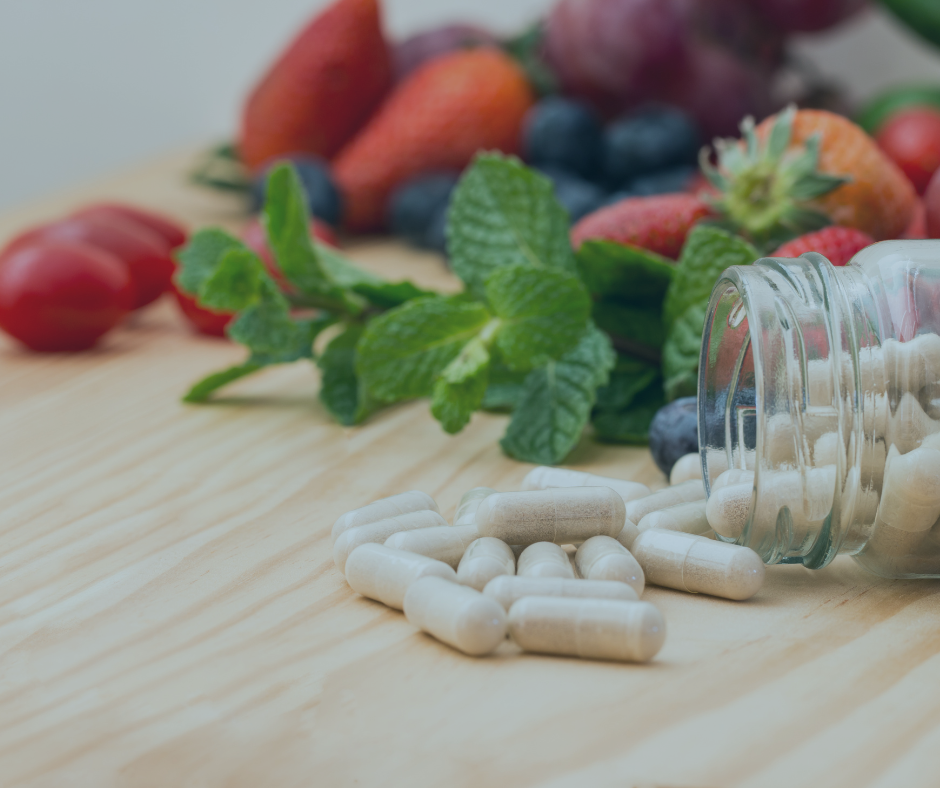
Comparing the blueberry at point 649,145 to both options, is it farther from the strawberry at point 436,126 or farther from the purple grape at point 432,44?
the purple grape at point 432,44

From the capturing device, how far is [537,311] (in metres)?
0.75

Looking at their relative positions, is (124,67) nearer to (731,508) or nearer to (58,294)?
(58,294)

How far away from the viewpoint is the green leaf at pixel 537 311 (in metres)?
0.75

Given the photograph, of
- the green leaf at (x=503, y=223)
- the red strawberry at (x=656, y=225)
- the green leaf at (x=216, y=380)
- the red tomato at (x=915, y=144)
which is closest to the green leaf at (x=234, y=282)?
the green leaf at (x=216, y=380)

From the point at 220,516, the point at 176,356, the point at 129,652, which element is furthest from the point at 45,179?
the point at 129,652

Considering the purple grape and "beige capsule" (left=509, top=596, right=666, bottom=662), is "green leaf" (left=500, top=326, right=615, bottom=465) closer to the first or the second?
"beige capsule" (left=509, top=596, right=666, bottom=662)

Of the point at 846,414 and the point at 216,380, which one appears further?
the point at 216,380

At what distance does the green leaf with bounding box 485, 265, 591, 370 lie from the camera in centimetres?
75

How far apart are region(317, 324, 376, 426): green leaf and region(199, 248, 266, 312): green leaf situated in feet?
0.24

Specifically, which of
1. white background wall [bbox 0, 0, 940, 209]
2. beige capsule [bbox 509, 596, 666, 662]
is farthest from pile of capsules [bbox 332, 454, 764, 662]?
white background wall [bbox 0, 0, 940, 209]

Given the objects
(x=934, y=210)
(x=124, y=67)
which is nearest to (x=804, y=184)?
(x=934, y=210)

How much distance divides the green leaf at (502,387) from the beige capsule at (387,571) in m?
0.28

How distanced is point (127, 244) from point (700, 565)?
2.90 ft

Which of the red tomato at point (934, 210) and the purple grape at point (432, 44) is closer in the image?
the red tomato at point (934, 210)
